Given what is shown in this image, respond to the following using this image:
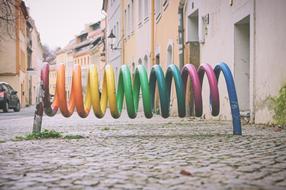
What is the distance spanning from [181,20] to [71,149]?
36.7ft

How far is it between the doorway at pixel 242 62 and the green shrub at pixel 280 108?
2709 millimetres

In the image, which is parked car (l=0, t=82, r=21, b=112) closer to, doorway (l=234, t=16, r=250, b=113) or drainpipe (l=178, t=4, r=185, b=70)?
drainpipe (l=178, t=4, r=185, b=70)

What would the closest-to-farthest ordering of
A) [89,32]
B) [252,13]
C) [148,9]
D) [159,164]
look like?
[159,164], [252,13], [148,9], [89,32]

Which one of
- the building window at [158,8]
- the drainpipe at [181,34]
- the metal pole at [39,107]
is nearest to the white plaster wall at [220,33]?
the drainpipe at [181,34]

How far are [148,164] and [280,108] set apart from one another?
15.4 feet

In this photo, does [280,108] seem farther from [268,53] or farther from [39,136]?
[39,136]

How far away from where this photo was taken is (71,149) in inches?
253

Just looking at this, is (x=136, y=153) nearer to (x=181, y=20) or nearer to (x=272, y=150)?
(x=272, y=150)

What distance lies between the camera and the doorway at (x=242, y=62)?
39.3 feet

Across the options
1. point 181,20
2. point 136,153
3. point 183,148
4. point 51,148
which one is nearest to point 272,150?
point 183,148

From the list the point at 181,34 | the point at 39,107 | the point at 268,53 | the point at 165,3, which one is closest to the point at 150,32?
the point at 165,3

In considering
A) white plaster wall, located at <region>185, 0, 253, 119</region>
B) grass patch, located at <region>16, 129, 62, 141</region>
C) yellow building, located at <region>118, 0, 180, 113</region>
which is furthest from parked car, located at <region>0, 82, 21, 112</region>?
grass patch, located at <region>16, 129, 62, 141</region>

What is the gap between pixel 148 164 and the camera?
16.1ft

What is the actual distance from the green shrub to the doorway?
8.89 ft
